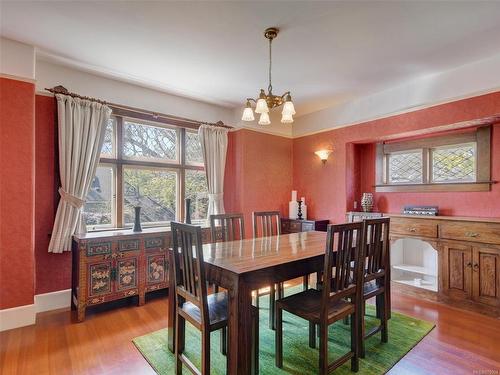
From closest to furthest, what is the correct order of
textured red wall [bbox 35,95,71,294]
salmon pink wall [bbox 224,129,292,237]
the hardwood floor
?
1. the hardwood floor
2. textured red wall [bbox 35,95,71,294]
3. salmon pink wall [bbox 224,129,292,237]

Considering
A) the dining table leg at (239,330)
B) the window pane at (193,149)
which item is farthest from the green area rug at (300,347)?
the window pane at (193,149)

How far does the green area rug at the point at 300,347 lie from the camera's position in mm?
1980

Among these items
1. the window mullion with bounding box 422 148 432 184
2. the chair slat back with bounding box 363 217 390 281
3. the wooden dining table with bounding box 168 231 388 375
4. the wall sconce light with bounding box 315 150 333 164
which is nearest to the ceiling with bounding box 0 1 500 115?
the window mullion with bounding box 422 148 432 184

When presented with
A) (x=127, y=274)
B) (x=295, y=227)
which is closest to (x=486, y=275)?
(x=295, y=227)

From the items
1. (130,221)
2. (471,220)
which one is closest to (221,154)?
(130,221)

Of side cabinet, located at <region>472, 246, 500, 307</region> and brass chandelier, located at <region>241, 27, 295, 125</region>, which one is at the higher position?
brass chandelier, located at <region>241, 27, 295, 125</region>

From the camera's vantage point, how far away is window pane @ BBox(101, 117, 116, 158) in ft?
11.2

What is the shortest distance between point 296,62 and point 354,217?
7.62ft

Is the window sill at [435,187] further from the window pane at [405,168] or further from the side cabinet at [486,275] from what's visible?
the side cabinet at [486,275]

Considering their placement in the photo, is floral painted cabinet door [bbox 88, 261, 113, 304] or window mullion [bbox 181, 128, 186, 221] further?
window mullion [bbox 181, 128, 186, 221]

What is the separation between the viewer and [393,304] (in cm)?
317

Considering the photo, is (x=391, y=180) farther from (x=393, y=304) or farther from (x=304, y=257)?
(x=304, y=257)

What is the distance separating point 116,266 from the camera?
2.95m

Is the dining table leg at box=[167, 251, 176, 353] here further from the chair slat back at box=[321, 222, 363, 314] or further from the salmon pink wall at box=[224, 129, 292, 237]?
the salmon pink wall at box=[224, 129, 292, 237]
